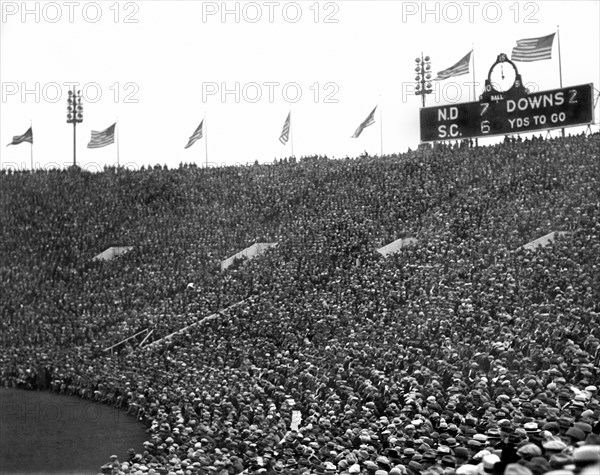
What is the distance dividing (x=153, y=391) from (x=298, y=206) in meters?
13.4

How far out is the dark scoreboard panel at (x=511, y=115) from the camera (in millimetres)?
28188

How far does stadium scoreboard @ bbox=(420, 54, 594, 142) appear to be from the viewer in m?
28.2

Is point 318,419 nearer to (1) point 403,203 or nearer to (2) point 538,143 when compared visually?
(1) point 403,203

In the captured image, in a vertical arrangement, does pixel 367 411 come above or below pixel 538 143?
below

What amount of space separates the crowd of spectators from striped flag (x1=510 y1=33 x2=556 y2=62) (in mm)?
2951

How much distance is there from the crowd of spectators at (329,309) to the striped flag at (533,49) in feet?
9.68

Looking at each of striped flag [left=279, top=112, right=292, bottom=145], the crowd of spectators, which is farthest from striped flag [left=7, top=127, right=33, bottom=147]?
striped flag [left=279, top=112, right=292, bottom=145]

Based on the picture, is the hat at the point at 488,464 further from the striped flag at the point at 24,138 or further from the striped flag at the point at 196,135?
the striped flag at the point at 24,138

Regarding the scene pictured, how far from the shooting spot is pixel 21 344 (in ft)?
80.7

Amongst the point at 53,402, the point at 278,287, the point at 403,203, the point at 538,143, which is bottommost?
the point at 53,402

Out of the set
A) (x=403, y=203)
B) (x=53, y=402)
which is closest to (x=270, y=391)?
(x=53, y=402)

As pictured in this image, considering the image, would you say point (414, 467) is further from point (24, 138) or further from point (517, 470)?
point (24, 138)

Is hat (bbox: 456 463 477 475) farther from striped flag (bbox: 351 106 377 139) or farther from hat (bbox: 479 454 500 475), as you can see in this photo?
striped flag (bbox: 351 106 377 139)

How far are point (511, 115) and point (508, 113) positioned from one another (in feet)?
0.39
